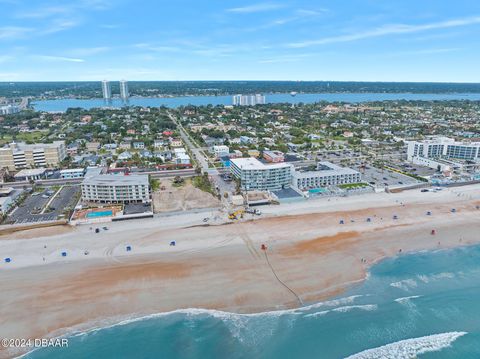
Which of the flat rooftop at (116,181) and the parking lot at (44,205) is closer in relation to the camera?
the parking lot at (44,205)

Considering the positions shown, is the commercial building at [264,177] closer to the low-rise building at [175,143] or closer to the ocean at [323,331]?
the ocean at [323,331]

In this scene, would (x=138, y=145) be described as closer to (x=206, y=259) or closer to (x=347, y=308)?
→ (x=206, y=259)

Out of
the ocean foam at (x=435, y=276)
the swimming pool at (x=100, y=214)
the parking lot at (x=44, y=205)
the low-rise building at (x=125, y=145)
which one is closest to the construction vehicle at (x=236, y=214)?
the swimming pool at (x=100, y=214)

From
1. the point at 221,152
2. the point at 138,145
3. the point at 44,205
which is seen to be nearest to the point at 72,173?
the point at 44,205

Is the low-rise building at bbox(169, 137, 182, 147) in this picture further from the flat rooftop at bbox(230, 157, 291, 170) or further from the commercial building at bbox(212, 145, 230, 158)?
the flat rooftop at bbox(230, 157, 291, 170)

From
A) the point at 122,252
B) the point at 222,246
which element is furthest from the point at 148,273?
the point at 222,246

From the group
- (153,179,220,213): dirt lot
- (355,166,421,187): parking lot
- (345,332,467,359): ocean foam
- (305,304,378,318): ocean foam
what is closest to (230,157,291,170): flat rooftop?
(153,179,220,213): dirt lot

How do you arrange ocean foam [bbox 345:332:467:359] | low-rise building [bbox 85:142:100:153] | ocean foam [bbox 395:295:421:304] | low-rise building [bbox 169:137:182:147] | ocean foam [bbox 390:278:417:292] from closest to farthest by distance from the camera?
ocean foam [bbox 345:332:467:359], ocean foam [bbox 395:295:421:304], ocean foam [bbox 390:278:417:292], low-rise building [bbox 85:142:100:153], low-rise building [bbox 169:137:182:147]
